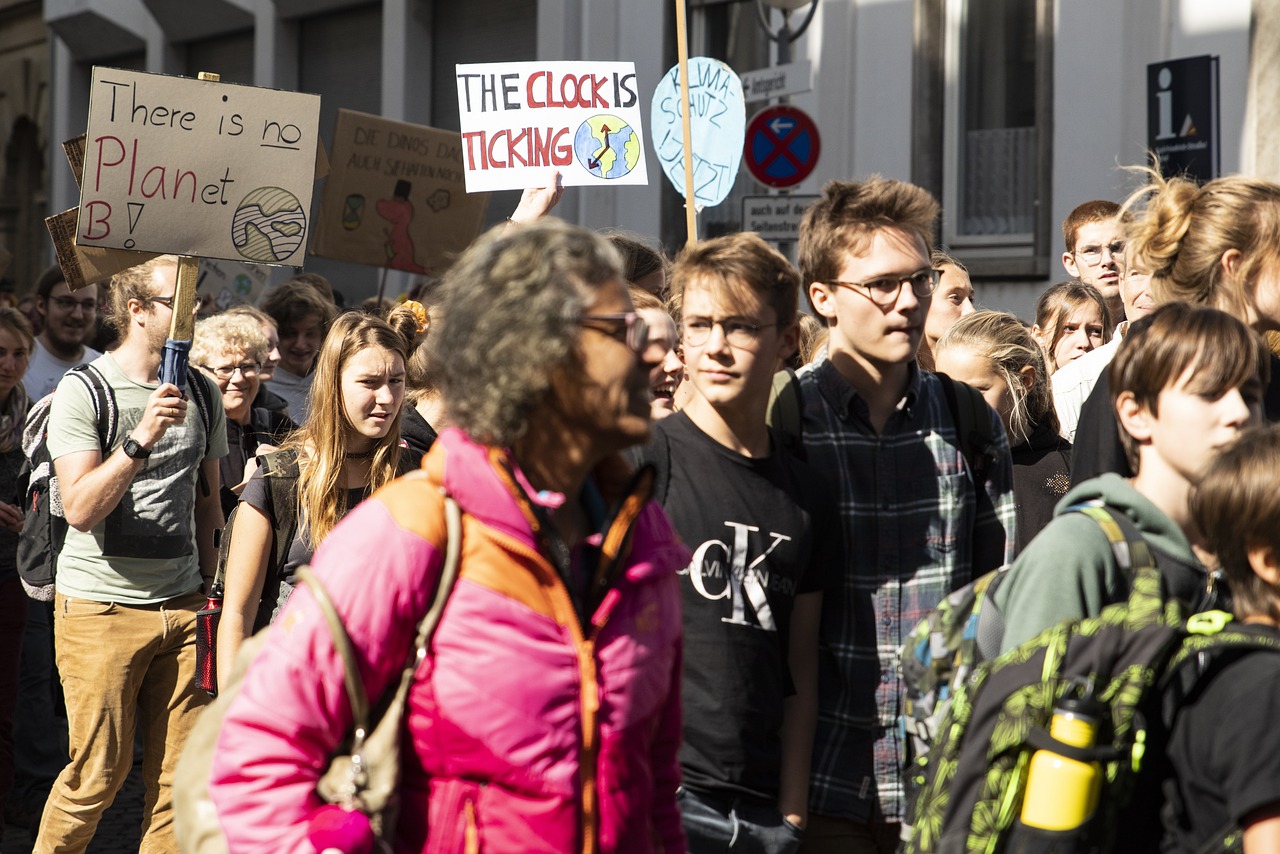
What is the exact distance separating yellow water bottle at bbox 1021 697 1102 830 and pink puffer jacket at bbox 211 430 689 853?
57 centimetres

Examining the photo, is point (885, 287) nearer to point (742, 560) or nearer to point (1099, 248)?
point (742, 560)

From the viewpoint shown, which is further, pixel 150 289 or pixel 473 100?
pixel 473 100

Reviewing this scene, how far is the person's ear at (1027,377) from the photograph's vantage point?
4789 mm

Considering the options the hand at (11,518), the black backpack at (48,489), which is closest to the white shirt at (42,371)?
the hand at (11,518)

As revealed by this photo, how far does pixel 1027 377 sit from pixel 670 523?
2.36 m

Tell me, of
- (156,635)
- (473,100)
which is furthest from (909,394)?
(473,100)

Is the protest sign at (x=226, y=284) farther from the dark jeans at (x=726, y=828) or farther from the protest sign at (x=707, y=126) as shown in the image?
the dark jeans at (x=726, y=828)

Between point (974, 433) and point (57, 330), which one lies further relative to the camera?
point (57, 330)

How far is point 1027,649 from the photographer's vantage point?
2.47 meters

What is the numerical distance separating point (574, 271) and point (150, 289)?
11.8ft

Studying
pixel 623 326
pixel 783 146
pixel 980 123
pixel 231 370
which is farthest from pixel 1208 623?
pixel 980 123

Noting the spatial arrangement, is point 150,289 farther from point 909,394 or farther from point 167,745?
point 909,394

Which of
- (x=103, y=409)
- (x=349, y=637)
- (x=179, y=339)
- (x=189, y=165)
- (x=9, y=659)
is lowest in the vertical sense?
(x=9, y=659)

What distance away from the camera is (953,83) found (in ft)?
39.1
